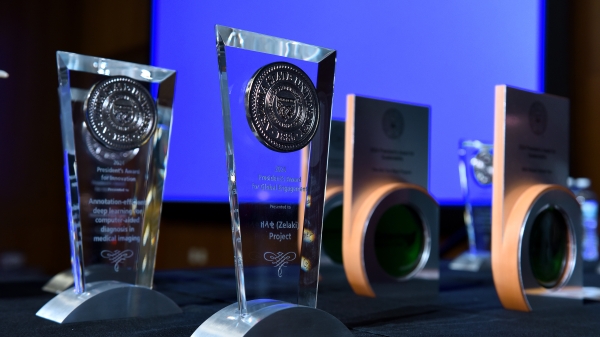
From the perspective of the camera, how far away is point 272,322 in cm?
123

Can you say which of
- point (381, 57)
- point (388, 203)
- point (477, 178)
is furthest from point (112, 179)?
point (381, 57)

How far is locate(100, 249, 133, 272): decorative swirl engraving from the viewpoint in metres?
1.70

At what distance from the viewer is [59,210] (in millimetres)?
3098

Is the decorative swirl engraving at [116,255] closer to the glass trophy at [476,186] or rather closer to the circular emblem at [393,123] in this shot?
the circular emblem at [393,123]

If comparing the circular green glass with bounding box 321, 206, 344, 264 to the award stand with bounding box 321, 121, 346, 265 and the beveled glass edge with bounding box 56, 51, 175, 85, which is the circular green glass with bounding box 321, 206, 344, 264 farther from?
the beveled glass edge with bounding box 56, 51, 175, 85

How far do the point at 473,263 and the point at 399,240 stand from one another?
44.1 inches

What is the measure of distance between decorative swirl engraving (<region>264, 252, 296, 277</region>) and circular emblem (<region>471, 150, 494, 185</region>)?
198 centimetres

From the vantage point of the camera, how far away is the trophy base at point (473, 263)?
122 inches

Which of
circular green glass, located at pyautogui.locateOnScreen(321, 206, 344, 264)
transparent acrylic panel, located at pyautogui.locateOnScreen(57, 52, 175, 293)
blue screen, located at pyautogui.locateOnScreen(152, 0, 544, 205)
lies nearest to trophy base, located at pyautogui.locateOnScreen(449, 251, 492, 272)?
blue screen, located at pyautogui.locateOnScreen(152, 0, 544, 205)

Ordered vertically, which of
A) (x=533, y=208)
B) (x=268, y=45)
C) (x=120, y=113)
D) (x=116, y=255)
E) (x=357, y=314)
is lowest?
(x=357, y=314)

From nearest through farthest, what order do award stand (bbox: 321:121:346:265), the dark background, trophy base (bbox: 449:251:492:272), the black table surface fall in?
the black table surface
award stand (bbox: 321:121:346:265)
the dark background
trophy base (bbox: 449:251:492:272)

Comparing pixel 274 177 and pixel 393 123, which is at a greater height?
pixel 393 123

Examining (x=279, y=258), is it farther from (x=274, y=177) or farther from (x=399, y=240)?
(x=399, y=240)

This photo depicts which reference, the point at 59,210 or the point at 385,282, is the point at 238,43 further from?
the point at 59,210
